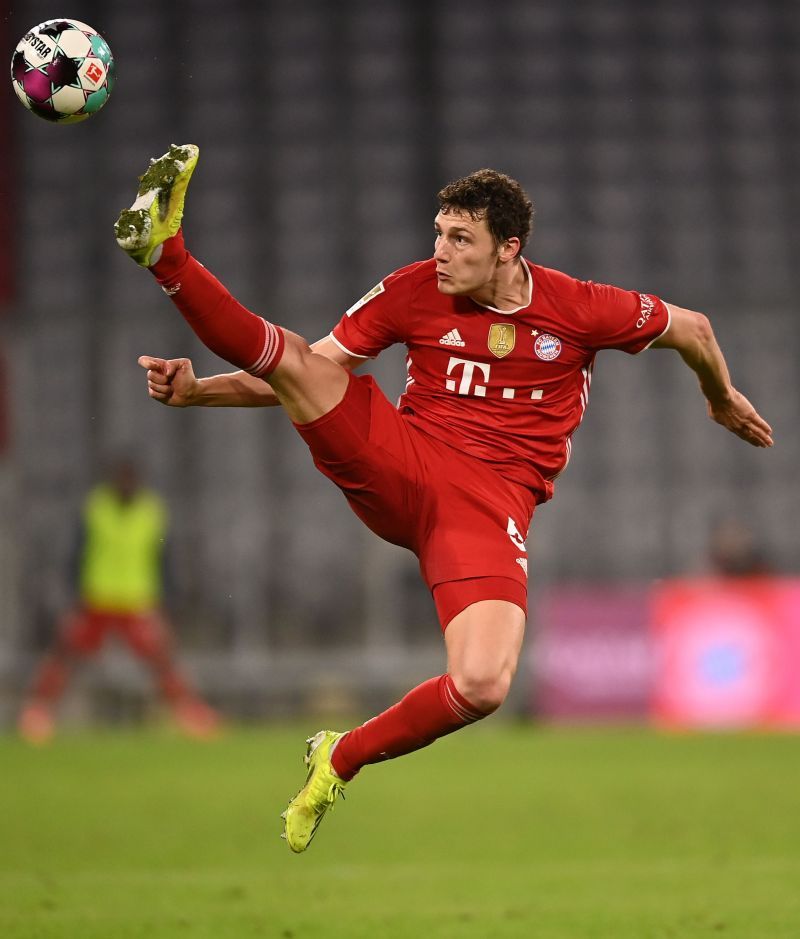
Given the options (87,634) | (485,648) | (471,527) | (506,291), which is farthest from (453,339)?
(87,634)

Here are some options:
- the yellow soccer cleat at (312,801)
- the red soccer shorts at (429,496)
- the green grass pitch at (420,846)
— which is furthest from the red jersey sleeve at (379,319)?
the green grass pitch at (420,846)

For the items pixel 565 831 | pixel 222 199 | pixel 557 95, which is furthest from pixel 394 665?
pixel 565 831

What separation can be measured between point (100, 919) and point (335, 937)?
86 centimetres

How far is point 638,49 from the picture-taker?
15.5 m

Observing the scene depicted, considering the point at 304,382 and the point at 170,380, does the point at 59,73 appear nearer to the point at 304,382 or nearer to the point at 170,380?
the point at 170,380

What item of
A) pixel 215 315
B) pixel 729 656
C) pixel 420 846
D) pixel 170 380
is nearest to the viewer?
pixel 215 315

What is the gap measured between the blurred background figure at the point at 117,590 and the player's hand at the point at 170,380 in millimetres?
7773

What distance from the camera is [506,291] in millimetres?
5293

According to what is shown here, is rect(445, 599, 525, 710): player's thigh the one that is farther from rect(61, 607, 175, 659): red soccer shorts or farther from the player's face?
rect(61, 607, 175, 659): red soccer shorts

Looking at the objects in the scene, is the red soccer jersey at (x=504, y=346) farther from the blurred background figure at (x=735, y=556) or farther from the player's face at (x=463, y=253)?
the blurred background figure at (x=735, y=556)

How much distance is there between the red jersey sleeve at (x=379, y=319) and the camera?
212 inches

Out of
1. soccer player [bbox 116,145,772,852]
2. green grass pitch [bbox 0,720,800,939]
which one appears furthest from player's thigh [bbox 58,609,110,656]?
soccer player [bbox 116,145,772,852]

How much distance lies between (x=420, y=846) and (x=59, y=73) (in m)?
3.74

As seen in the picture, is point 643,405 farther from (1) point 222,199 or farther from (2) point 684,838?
(2) point 684,838
